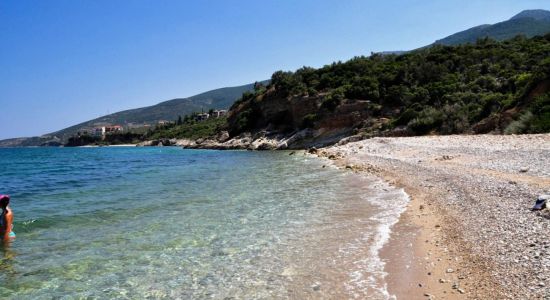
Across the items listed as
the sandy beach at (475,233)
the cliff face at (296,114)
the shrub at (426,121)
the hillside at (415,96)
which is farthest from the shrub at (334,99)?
the sandy beach at (475,233)

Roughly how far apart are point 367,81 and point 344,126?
26.7 feet

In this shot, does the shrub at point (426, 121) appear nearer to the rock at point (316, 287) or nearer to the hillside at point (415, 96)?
the hillside at point (415, 96)

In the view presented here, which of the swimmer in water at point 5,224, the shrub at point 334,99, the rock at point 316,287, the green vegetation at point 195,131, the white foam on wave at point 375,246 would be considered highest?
the shrub at point 334,99

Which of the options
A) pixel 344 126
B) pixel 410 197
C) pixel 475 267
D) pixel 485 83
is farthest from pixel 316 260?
pixel 344 126

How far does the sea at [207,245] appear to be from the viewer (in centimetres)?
707

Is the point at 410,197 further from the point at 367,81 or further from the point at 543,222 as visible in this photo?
the point at 367,81

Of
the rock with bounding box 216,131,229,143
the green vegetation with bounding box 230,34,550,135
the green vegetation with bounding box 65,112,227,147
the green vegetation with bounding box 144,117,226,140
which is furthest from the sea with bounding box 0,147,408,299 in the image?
the green vegetation with bounding box 65,112,227,147

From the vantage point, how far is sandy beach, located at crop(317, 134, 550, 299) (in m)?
6.02

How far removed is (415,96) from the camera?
164ft

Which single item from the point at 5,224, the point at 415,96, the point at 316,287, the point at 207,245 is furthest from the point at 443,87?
the point at 5,224

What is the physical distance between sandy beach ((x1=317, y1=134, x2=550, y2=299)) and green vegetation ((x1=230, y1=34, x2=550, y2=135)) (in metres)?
14.2

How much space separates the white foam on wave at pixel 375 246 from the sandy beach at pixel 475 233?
18 centimetres

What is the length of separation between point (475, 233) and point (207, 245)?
5909mm

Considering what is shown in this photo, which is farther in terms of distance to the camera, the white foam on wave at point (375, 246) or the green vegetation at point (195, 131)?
the green vegetation at point (195, 131)
